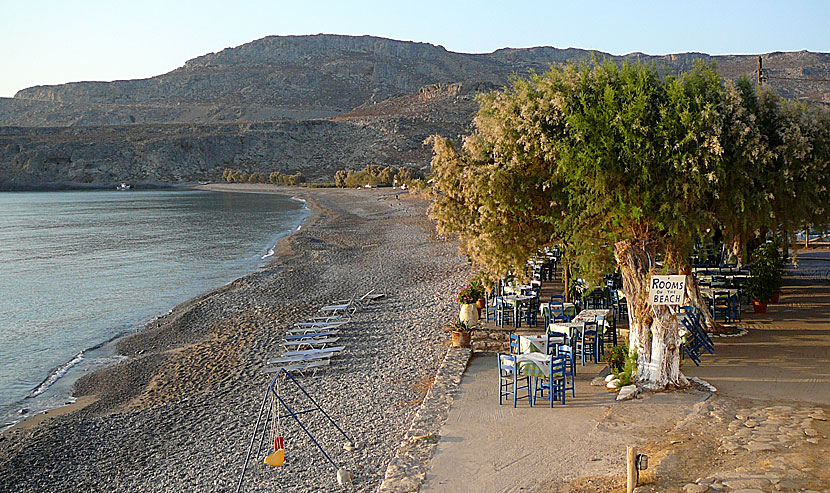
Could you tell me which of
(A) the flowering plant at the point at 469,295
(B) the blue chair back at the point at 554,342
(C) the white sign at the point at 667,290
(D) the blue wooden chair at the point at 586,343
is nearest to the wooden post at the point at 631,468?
(C) the white sign at the point at 667,290

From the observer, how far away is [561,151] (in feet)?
27.1

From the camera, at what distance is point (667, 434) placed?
7516 millimetres

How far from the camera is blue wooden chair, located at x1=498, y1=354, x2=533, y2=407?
878 centimetres

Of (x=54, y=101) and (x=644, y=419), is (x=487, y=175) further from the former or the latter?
(x=54, y=101)

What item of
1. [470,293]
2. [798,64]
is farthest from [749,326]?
[798,64]

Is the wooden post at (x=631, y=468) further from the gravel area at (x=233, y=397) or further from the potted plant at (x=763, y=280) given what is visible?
the potted plant at (x=763, y=280)

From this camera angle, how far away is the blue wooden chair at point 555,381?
28.2ft

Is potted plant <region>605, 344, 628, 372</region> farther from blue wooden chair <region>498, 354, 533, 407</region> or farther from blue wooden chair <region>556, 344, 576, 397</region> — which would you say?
blue wooden chair <region>498, 354, 533, 407</region>

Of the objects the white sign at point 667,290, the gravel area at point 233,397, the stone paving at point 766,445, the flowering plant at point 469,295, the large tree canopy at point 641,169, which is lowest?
the gravel area at point 233,397

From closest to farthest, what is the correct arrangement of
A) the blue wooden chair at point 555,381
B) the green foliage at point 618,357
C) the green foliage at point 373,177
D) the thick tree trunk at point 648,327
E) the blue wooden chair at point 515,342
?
the blue wooden chair at point 555,381, the thick tree trunk at point 648,327, the green foliage at point 618,357, the blue wooden chair at point 515,342, the green foliage at point 373,177

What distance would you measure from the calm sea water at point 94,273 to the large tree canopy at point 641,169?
9.87 metres

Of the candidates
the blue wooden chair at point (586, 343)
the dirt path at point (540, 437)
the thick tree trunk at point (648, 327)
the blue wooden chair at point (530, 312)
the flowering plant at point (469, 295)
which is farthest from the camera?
the blue wooden chair at point (530, 312)

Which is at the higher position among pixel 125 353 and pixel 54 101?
pixel 54 101

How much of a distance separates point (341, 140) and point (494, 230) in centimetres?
10342
